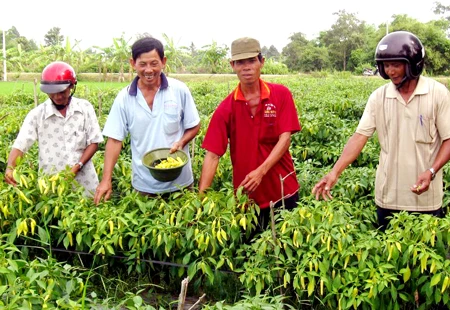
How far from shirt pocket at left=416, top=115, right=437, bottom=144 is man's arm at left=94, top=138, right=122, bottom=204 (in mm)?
1891

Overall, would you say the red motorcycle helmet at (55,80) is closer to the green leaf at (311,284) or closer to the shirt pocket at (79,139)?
the shirt pocket at (79,139)

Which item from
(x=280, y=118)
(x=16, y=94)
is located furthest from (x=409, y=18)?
(x=280, y=118)

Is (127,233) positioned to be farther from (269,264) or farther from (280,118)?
(280,118)

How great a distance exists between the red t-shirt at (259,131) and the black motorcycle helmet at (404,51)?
67 centimetres

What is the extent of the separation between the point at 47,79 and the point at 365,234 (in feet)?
7.58

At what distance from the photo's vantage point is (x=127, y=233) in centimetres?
336

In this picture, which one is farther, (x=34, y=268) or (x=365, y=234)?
(x=365, y=234)

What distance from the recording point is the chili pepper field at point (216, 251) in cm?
278

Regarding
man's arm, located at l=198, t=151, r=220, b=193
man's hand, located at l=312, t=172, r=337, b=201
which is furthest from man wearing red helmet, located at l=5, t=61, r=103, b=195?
man's hand, located at l=312, t=172, r=337, b=201

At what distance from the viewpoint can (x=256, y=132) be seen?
142 inches

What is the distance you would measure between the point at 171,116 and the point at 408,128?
1496 mm

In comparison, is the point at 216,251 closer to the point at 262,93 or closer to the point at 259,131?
the point at 259,131

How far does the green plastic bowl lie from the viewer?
3.57m

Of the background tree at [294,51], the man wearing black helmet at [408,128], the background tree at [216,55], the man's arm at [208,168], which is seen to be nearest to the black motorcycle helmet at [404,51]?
the man wearing black helmet at [408,128]
